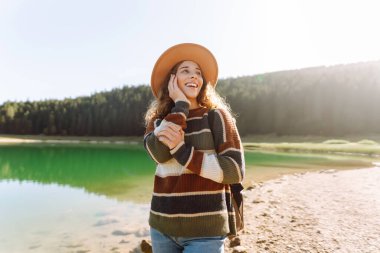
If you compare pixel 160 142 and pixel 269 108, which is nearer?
pixel 160 142

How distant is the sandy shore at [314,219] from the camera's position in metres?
6.60

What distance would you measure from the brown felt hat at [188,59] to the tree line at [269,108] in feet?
279

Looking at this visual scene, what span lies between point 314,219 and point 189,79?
728 centimetres

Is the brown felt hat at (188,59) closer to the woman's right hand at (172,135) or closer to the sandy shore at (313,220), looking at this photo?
the woman's right hand at (172,135)

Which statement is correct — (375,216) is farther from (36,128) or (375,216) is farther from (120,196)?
(36,128)

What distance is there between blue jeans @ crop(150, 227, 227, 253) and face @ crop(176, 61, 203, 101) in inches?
42.3

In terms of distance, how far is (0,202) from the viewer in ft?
47.6

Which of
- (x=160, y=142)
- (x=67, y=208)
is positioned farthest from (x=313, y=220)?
(x=67, y=208)

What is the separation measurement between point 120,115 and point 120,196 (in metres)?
100

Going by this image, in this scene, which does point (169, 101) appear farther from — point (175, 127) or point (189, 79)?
point (175, 127)

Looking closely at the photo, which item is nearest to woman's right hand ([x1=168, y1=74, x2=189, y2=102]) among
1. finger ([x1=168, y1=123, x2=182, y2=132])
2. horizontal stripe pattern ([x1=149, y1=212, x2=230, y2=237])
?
finger ([x1=168, y1=123, x2=182, y2=132])

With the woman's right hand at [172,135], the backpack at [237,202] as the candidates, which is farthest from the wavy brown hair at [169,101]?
the backpack at [237,202]

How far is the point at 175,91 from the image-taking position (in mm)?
2654

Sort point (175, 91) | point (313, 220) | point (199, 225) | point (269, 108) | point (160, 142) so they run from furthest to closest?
1. point (269, 108)
2. point (313, 220)
3. point (175, 91)
4. point (160, 142)
5. point (199, 225)
